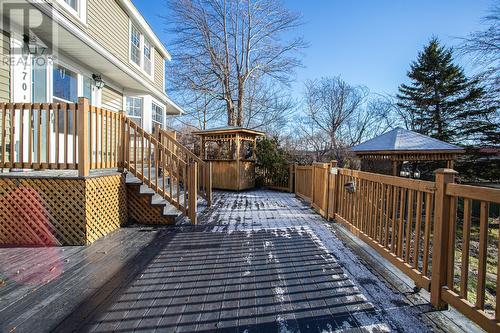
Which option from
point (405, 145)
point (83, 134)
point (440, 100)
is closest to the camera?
point (83, 134)

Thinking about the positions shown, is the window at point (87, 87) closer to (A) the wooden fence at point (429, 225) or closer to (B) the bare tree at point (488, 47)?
(A) the wooden fence at point (429, 225)

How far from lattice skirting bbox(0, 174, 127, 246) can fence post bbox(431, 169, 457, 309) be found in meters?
4.25

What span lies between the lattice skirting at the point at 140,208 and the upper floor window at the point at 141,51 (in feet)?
19.1

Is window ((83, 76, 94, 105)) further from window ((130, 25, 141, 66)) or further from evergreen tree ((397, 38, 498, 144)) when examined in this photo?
evergreen tree ((397, 38, 498, 144))

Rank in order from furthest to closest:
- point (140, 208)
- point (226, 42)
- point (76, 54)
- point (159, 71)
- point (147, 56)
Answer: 1. point (226, 42)
2. point (159, 71)
3. point (147, 56)
4. point (76, 54)
5. point (140, 208)

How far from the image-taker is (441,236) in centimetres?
236

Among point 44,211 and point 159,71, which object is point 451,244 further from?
point 159,71

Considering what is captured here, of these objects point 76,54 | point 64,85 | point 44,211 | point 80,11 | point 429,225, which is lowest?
point 44,211

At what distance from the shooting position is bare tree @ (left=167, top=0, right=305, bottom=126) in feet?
56.5

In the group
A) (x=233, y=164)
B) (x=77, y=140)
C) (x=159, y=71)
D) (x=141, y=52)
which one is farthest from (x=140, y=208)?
(x=159, y=71)

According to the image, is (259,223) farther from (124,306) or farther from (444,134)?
(444,134)

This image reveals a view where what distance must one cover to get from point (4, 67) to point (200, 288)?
4754mm

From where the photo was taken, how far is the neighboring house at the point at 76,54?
459 cm

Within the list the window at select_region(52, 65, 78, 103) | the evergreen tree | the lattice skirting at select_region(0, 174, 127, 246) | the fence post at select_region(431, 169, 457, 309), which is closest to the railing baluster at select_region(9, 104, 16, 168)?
the lattice skirting at select_region(0, 174, 127, 246)
